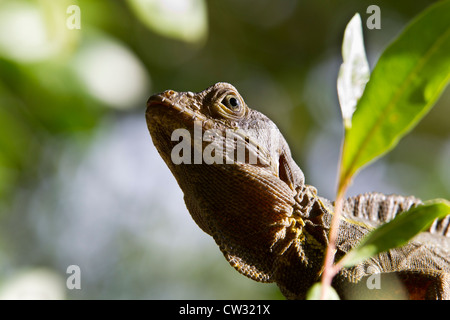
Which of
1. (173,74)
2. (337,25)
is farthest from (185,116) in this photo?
(337,25)

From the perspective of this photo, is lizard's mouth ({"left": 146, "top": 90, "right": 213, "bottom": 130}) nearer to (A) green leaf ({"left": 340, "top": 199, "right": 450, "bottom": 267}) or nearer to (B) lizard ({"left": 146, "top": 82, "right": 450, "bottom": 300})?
(B) lizard ({"left": 146, "top": 82, "right": 450, "bottom": 300})

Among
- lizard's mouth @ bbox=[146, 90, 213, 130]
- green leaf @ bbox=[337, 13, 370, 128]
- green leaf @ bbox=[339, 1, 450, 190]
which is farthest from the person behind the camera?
lizard's mouth @ bbox=[146, 90, 213, 130]

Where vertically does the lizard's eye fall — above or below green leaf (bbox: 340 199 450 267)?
above

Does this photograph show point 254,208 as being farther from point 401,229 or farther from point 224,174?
point 401,229

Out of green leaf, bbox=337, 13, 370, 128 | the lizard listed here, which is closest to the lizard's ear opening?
the lizard

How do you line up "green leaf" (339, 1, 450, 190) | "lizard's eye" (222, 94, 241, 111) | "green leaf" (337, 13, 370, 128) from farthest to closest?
"lizard's eye" (222, 94, 241, 111)
"green leaf" (337, 13, 370, 128)
"green leaf" (339, 1, 450, 190)

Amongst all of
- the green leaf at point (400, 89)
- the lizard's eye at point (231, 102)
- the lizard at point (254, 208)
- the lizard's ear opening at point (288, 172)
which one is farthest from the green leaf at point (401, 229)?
the lizard's eye at point (231, 102)
